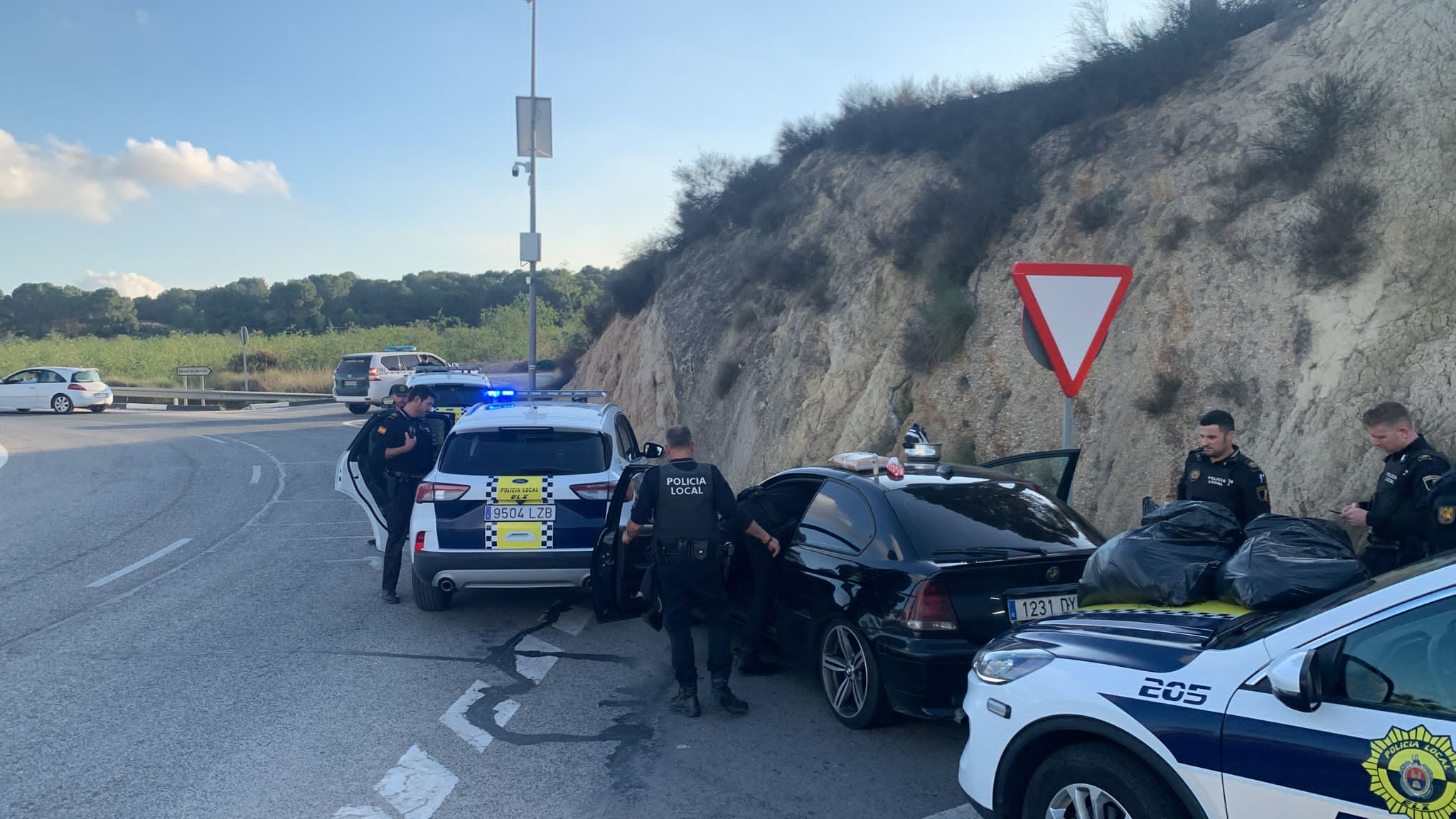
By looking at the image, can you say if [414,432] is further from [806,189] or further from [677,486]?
[806,189]

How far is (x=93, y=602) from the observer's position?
868 cm

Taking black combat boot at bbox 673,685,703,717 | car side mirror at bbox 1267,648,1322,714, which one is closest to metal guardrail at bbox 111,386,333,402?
black combat boot at bbox 673,685,703,717

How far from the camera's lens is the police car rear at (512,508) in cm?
773

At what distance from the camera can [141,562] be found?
1049 centimetres

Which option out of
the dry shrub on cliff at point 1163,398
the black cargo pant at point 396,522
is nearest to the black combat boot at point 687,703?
the black cargo pant at point 396,522

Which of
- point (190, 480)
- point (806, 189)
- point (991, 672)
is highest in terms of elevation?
point (806, 189)

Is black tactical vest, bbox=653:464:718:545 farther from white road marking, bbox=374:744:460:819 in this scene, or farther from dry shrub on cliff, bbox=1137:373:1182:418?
dry shrub on cliff, bbox=1137:373:1182:418

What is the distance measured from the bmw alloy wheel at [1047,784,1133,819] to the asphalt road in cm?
109

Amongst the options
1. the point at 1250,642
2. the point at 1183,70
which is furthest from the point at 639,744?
the point at 1183,70

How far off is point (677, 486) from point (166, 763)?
2944 mm

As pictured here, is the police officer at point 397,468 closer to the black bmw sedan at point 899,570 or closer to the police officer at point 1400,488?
the black bmw sedan at point 899,570

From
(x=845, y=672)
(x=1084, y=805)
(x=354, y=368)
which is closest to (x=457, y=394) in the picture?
(x=845, y=672)

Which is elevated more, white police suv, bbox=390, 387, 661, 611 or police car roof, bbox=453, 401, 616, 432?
police car roof, bbox=453, 401, 616, 432

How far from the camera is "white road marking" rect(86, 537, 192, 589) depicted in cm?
952
